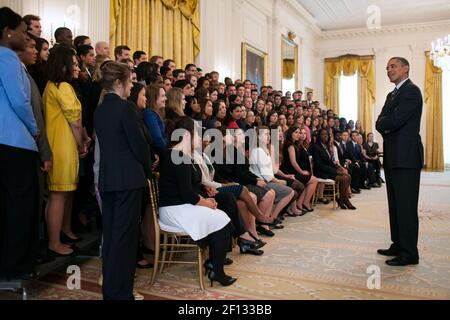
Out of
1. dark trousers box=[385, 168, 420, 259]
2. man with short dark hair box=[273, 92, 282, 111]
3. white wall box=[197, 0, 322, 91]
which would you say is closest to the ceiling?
white wall box=[197, 0, 322, 91]

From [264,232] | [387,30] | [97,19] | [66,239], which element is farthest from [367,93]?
[66,239]

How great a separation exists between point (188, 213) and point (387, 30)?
14.8 metres

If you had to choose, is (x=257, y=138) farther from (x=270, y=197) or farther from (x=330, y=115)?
(x=330, y=115)

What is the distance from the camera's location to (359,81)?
52.4ft

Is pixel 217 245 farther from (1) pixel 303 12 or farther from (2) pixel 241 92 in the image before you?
(1) pixel 303 12

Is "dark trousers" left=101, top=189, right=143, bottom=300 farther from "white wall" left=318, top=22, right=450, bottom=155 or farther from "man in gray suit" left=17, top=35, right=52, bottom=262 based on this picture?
"white wall" left=318, top=22, right=450, bottom=155

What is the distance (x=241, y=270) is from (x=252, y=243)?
0.62m

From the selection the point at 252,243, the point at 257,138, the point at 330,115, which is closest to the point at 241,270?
the point at 252,243

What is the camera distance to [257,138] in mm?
5684

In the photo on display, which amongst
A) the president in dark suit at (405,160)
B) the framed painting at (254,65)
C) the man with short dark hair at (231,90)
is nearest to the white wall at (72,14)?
the man with short dark hair at (231,90)

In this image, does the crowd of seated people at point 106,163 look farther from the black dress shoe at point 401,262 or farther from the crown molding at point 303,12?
the crown molding at point 303,12

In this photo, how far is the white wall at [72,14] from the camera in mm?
5000
